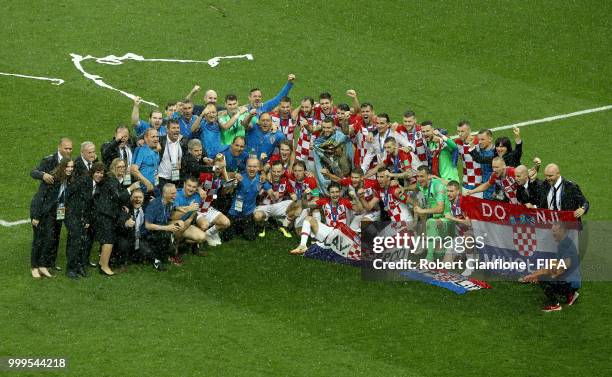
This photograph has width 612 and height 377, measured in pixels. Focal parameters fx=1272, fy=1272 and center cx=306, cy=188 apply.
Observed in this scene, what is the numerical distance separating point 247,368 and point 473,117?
10.5 m

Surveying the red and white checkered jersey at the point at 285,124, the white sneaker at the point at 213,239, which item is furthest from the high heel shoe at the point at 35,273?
the red and white checkered jersey at the point at 285,124

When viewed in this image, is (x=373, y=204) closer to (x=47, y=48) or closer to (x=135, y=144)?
(x=135, y=144)

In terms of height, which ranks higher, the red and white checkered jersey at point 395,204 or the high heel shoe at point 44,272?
the red and white checkered jersey at point 395,204

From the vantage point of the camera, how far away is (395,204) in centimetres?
1847

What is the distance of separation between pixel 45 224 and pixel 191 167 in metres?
2.50

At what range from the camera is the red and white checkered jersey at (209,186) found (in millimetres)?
18297

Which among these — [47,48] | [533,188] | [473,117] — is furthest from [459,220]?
[47,48]

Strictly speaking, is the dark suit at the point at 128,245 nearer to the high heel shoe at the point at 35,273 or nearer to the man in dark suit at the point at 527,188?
the high heel shoe at the point at 35,273

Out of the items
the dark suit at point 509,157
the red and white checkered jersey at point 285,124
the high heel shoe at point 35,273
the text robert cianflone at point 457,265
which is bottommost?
the high heel shoe at point 35,273

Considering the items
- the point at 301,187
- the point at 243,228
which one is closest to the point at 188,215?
the point at 243,228

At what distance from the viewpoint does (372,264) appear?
58.4 feet

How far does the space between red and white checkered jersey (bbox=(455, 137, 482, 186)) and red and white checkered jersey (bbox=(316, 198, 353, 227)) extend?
6.11ft

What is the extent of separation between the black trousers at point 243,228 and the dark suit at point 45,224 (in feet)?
9.01

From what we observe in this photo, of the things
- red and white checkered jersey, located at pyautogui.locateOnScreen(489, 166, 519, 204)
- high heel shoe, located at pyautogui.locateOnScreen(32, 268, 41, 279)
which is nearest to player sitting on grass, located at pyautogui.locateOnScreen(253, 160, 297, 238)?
red and white checkered jersey, located at pyautogui.locateOnScreen(489, 166, 519, 204)
